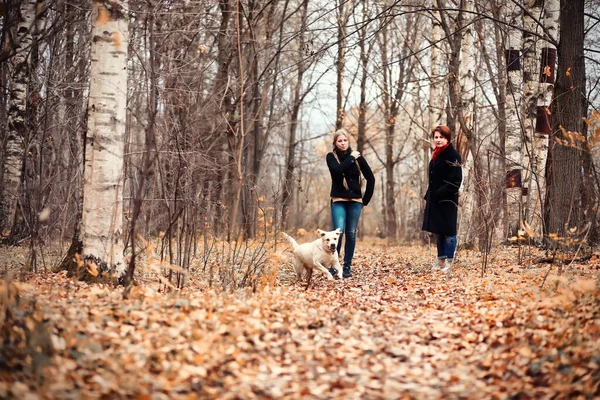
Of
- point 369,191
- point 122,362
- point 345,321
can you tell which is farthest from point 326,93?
point 122,362

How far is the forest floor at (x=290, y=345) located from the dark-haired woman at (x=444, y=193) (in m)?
2.39

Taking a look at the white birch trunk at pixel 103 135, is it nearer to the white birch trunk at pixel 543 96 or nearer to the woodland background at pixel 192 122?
the woodland background at pixel 192 122

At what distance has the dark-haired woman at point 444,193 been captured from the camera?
852 centimetres

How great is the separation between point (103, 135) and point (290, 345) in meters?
3.42

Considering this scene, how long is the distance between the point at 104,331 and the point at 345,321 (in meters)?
2.28

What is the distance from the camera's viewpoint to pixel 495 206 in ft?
36.0

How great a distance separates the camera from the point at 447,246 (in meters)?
8.72

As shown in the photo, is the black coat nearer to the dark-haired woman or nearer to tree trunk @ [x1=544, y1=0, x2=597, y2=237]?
the dark-haired woman

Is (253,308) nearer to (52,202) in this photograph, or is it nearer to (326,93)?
(52,202)

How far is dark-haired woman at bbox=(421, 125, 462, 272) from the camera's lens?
335 inches

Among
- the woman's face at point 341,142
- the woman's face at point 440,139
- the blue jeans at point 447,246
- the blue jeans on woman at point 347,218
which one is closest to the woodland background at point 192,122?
the blue jeans at point 447,246

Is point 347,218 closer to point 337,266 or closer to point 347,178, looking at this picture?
point 347,178

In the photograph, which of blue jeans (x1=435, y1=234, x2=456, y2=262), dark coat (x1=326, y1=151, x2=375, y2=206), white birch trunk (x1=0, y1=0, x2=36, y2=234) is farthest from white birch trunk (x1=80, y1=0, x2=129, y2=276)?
white birch trunk (x1=0, y1=0, x2=36, y2=234)

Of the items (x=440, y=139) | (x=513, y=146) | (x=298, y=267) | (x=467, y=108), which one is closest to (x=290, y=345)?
(x=298, y=267)
